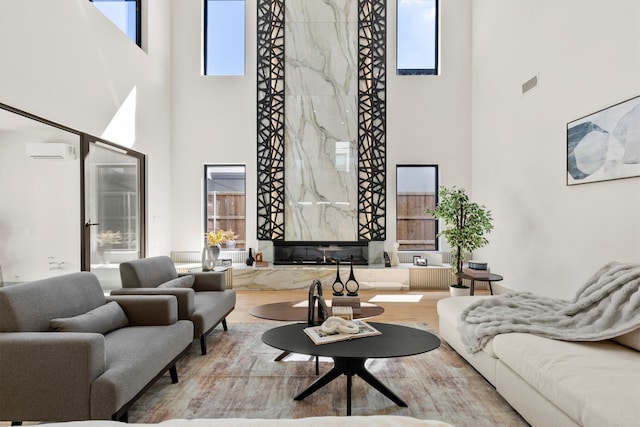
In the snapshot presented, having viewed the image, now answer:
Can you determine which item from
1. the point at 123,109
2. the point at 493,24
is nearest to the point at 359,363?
the point at 123,109

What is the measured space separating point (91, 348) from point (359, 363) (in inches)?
61.2

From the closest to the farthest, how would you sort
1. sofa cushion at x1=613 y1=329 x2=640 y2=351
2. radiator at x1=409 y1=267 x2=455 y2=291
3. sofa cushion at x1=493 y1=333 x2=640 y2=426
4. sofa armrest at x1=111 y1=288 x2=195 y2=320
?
sofa cushion at x1=493 y1=333 x2=640 y2=426, sofa cushion at x1=613 y1=329 x2=640 y2=351, sofa armrest at x1=111 y1=288 x2=195 y2=320, radiator at x1=409 y1=267 x2=455 y2=291

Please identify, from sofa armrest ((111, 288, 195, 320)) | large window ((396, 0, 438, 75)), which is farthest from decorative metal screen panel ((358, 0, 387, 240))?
sofa armrest ((111, 288, 195, 320))

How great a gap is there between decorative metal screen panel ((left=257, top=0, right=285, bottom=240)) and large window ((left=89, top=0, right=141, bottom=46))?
1984 mm

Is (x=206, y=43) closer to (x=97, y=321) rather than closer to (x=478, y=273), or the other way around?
(x=478, y=273)

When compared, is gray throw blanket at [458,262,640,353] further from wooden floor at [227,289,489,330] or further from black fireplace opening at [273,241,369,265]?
black fireplace opening at [273,241,369,265]

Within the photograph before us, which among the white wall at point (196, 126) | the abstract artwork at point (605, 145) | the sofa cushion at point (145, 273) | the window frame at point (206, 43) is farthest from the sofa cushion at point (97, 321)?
the window frame at point (206, 43)

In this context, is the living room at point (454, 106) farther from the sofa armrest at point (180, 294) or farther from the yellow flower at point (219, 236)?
the sofa armrest at point (180, 294)

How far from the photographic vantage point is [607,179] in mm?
3846

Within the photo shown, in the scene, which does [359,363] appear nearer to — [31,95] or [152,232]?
[31,95]

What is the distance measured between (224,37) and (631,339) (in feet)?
24.5

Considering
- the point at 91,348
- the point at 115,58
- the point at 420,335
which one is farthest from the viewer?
the point at 115,58

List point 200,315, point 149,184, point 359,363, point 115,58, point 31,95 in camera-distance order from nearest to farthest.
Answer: point 359,363, point 200,315, point 31,95, point 115,58, point 149,184

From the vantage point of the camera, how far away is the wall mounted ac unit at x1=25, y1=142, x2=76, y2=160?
13.2 ft
